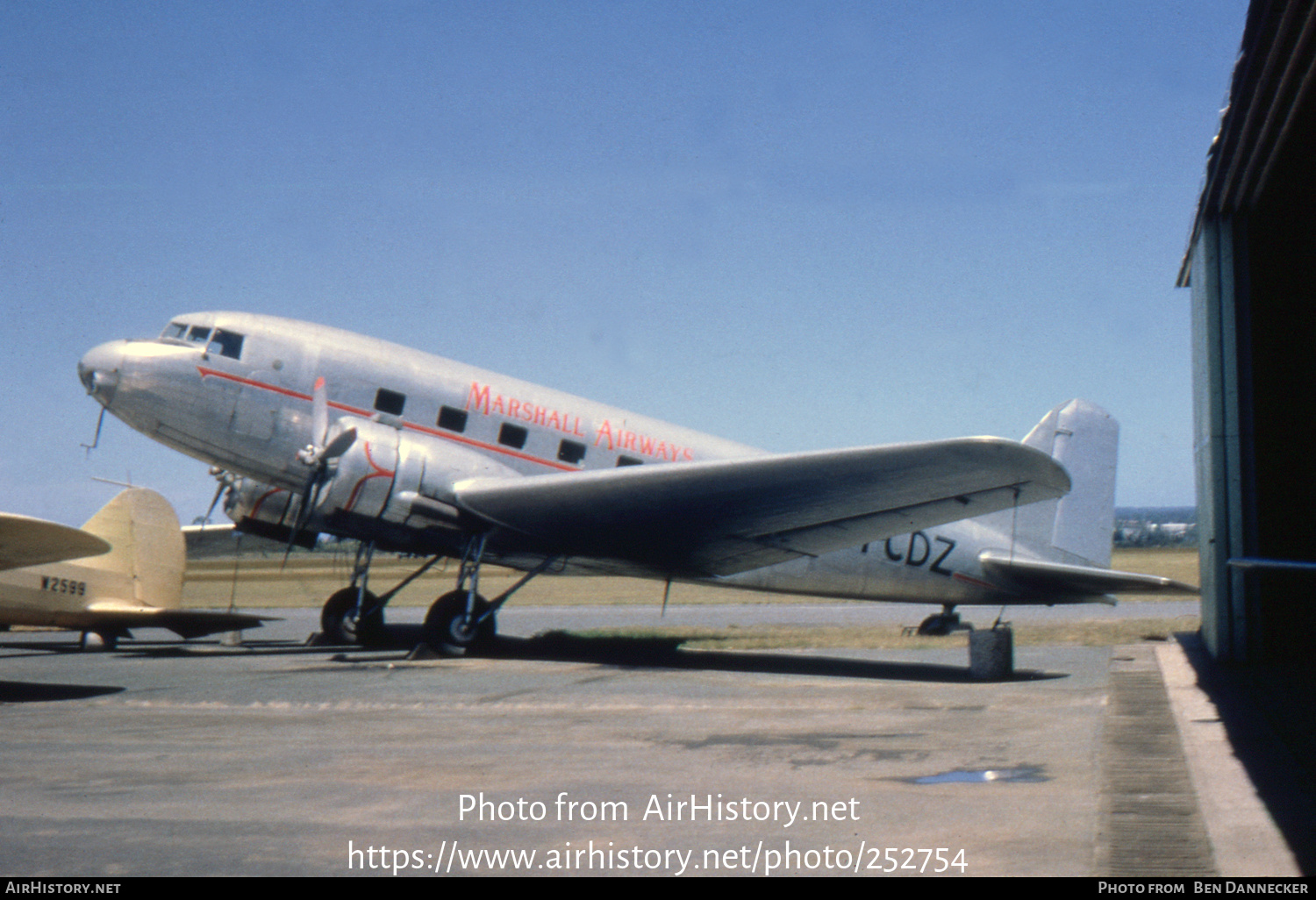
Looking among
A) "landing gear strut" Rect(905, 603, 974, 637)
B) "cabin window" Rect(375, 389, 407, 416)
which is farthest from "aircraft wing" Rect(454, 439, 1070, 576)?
"landing gear strut" Rect(905, 603, 974, 637)

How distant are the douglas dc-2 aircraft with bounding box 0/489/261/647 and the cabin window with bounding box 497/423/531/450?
5.29 meters

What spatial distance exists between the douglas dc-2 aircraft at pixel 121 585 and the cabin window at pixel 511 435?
5.29 m

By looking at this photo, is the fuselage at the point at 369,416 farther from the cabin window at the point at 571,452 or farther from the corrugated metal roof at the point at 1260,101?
the corrugated metal roof at the point at 1260,101

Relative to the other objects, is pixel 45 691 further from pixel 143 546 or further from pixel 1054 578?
pixel 1054 578

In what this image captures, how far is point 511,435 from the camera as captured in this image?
15750 millimetres

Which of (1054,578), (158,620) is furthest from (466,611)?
(1054,578)

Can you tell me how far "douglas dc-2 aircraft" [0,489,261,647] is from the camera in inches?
638

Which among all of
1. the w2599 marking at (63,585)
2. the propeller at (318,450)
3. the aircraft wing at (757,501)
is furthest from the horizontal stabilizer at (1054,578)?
the w2599 marking at (63,585)

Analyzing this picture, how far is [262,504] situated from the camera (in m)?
16.9

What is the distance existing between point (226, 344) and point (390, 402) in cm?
Answer: 243

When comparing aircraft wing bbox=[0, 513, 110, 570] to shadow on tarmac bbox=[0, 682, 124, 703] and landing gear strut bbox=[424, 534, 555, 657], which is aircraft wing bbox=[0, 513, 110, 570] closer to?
shadow on tarmac bbox=[0, 682, 124, 703]
